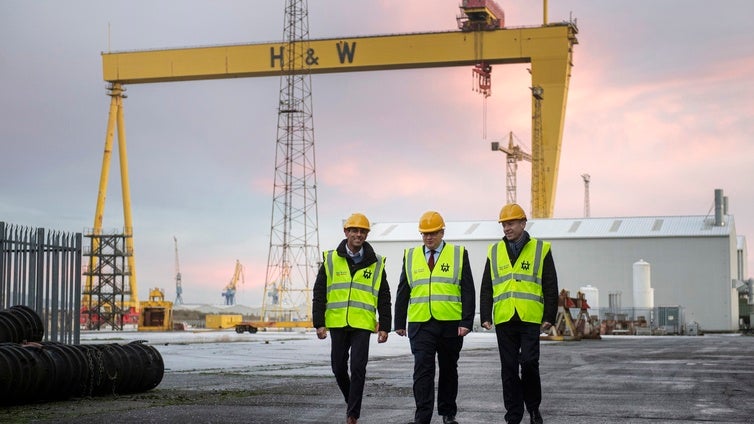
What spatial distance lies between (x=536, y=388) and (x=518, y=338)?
0.45 meters

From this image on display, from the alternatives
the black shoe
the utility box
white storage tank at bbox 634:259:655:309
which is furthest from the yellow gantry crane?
the black shoe

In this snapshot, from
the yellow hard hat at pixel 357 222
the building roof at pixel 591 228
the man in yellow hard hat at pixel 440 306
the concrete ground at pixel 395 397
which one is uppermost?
the building roof at pixel 591 228

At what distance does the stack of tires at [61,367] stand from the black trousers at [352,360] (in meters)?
3.67

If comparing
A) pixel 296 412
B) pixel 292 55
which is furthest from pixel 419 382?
pixel 292 55

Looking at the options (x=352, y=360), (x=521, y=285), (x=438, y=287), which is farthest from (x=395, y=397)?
(x=521, y=285)

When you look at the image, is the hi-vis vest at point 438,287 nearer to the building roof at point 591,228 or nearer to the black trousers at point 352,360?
the black trousers at point 352,360

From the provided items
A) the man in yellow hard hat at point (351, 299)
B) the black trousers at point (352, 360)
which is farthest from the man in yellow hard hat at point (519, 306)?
the black trousers at point (352, 360)

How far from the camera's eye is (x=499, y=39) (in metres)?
57.5

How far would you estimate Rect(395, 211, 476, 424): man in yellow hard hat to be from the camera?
8.61 m

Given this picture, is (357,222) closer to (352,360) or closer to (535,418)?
(352,360)

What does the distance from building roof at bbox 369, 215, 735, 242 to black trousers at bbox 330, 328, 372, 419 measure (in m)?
52.9

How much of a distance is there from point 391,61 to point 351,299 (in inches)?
2020

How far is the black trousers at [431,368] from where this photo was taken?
8.35m

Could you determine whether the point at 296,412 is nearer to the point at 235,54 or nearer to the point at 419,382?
the point at 419,382
